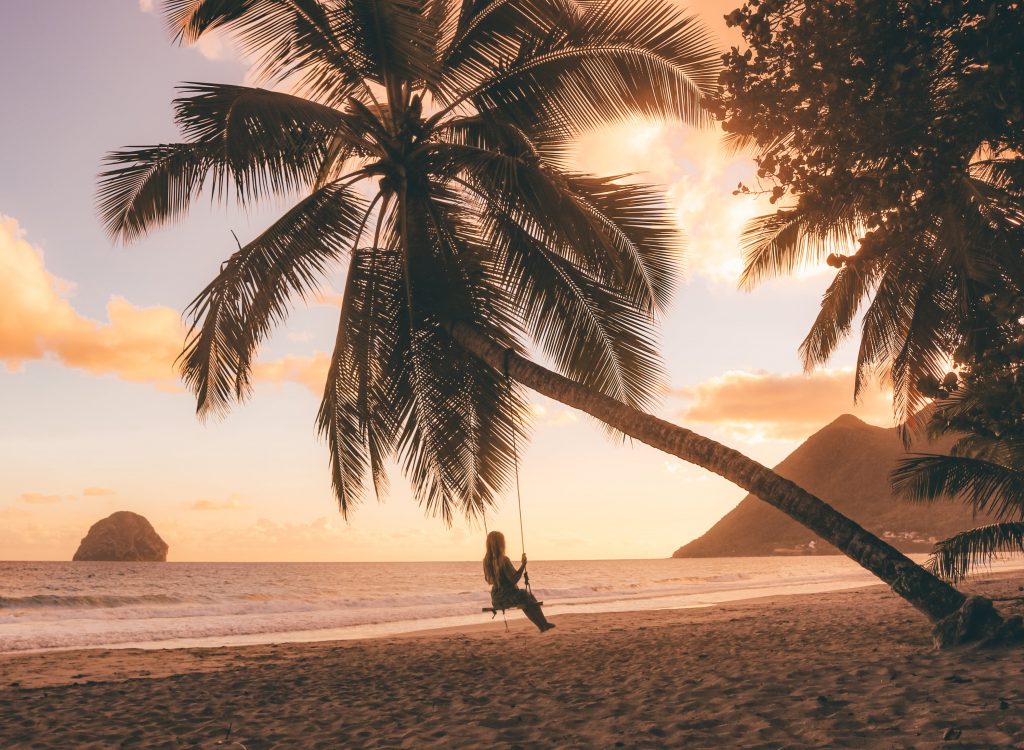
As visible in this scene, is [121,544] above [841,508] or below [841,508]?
below

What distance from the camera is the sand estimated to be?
3664 millimetres

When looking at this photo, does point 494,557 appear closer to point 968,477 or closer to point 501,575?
point 501,575

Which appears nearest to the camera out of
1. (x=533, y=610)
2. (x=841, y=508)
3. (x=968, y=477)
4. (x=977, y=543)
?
(x=533, y=610)

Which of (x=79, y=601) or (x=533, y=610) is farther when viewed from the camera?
(x=79, y=601)

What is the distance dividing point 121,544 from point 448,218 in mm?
77045

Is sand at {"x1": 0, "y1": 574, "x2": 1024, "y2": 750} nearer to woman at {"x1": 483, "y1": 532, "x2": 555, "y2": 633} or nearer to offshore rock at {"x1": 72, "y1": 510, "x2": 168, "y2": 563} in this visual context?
woman at {"x1": 483, "y1": 532, "x2": 555, "y2": 633}

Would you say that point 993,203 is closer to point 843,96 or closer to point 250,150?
point 843,96

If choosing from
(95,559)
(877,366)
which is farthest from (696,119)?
(95,559)

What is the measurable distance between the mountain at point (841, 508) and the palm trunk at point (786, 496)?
2777 inches

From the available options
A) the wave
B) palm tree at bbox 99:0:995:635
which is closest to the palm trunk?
palm tree at bbox 99:0:995:635

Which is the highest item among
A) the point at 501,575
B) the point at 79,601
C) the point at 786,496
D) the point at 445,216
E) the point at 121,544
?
the point at 445,216

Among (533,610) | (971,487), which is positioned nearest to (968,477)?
(971,487)

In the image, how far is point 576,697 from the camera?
188 inches

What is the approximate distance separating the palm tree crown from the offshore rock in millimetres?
74280
